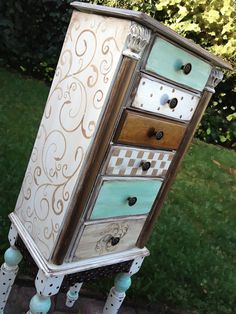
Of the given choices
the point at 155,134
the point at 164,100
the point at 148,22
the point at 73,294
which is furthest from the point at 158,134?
the point at 73,294

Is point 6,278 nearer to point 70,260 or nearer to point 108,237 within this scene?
point 70,260

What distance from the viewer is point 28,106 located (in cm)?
518

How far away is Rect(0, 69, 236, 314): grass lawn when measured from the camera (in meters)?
2.72

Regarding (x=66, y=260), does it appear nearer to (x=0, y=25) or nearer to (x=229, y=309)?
(x=229, y=309)

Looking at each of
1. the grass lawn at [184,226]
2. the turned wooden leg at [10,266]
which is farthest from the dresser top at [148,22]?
the grass lawn at [184,226]

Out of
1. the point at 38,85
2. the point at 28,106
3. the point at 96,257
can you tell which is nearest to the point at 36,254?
the point at 96,257

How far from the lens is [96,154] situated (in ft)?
4.90

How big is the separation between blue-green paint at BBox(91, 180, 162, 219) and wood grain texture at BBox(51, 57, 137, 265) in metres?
0.11

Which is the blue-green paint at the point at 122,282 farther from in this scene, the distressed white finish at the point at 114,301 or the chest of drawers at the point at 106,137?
the chest of drawers at the point at 106,137

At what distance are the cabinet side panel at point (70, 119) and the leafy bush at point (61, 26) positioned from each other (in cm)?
482

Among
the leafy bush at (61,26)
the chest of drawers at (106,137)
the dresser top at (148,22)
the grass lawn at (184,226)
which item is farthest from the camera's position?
the leafy bush at (61,26)

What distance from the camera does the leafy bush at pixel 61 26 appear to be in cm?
614

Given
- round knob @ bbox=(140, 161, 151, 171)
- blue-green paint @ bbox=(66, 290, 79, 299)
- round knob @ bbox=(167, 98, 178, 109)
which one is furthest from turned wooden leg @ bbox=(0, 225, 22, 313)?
round knob @ bbox=(167, 98, 178, 109)

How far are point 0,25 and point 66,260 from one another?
530 centimetres
